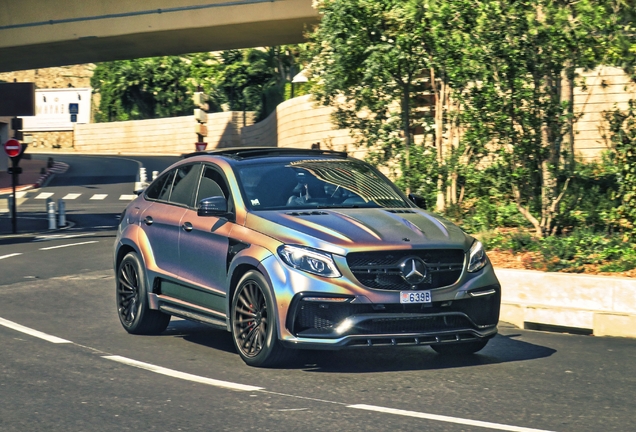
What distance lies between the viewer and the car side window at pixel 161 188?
1104cm

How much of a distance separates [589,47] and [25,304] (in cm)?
776

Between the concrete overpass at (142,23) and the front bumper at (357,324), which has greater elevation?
the concrete overpass at (142,23)

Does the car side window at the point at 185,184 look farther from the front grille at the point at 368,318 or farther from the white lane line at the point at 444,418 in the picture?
the white lane line at the point at 444,418

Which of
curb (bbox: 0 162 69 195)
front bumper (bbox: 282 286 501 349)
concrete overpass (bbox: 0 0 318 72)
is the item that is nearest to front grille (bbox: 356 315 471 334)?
front bumper (bbox: 282 286 501 349)

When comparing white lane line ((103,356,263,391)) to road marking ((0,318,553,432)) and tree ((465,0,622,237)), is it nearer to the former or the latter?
road marking ((0,318,553,432))

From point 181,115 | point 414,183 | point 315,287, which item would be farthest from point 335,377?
point 181,115

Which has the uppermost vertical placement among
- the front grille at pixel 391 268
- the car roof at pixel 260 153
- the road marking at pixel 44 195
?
the car roof at pixel 260 153

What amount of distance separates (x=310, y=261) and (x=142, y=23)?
28.2m

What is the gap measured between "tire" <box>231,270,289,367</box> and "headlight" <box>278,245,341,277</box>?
29 cm

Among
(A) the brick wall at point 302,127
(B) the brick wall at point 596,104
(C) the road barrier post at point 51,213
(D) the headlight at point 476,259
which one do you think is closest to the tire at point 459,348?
(D) the headlight at point 476,259

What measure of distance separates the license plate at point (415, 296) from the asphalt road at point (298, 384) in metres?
0.56

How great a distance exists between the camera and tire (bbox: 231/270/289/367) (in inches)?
340

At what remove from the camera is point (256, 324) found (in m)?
8.87

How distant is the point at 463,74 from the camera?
591 inches
